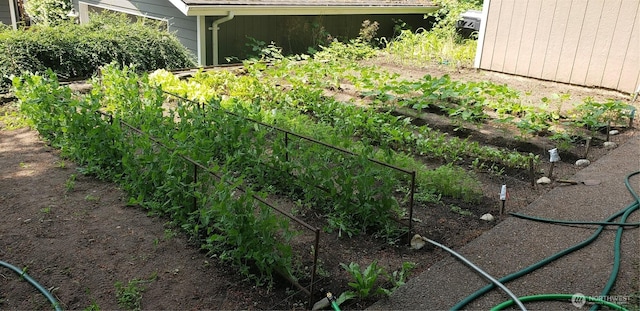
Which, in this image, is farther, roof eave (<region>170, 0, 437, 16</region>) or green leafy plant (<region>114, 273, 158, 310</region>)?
roof eave (<region>170, 0, 437, 16</region>)

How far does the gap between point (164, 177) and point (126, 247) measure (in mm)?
638

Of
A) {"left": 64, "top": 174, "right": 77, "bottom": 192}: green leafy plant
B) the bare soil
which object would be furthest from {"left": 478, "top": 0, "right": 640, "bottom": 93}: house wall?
{"left": 64, "top": 174, "right": 77, "bottom": 192}: green leafy plant

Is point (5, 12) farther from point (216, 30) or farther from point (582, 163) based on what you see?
point (582, 163)

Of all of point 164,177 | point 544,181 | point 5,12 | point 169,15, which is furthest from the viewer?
point 5,12

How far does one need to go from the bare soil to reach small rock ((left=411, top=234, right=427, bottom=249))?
5 cm

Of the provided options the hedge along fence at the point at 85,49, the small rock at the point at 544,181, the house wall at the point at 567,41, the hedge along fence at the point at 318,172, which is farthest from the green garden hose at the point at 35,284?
the house wall at the point at 567,41

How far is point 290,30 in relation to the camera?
37.9 ft

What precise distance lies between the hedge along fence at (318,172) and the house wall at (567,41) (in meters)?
5.86

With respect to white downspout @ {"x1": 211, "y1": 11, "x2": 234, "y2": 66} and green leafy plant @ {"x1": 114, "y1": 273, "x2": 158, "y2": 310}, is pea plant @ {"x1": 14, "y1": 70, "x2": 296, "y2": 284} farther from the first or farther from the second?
white downspout @ {"x1": 211, "y1": 11, "x2": 234, "y2": 66}

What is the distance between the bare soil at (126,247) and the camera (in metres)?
3.05

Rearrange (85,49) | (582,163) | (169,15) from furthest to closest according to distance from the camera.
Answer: (169,15) < (85,49) < (582,163)

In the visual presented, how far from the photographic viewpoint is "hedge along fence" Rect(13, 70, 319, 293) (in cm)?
312

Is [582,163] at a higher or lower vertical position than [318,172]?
lower

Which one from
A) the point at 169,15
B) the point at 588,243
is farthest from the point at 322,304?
the point at 169,15
